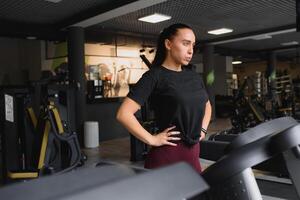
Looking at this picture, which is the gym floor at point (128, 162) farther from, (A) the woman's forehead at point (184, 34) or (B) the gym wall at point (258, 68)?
(B) the gym wall at point (258, 68)

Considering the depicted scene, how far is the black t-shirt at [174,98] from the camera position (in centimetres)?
160

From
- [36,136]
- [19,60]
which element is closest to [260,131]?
[36,136]

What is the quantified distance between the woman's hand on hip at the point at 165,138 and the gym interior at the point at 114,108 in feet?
0.64

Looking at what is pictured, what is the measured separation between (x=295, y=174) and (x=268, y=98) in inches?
342

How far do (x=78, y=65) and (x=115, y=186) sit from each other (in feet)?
23.1

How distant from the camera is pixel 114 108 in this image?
8508mm

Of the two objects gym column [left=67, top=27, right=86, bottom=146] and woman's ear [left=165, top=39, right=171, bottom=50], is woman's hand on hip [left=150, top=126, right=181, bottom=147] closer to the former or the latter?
woman's ear [left=165, top=39, right=171, bottom=50]

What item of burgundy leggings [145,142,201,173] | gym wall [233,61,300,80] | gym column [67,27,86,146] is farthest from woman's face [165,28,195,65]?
gym wall [233,61,300,80]

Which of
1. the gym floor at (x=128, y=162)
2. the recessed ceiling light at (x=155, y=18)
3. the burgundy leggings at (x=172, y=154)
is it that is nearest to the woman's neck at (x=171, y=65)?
the burgundy leggings at (x=172, y=154)

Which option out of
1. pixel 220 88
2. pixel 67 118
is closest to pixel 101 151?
pixel 67 118

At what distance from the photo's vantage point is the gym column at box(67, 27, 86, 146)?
7258 millimetres

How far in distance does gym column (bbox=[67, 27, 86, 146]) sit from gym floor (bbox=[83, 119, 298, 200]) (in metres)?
0.80

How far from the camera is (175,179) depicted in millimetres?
490

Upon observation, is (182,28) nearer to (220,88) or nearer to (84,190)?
(84,190)
